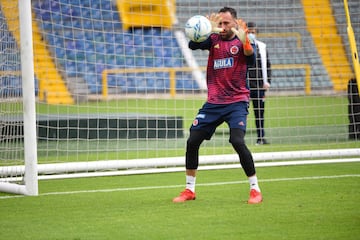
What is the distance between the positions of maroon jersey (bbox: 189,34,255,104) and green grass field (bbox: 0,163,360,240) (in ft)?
3.35

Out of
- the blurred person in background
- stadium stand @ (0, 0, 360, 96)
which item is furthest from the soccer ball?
the blurred person in background

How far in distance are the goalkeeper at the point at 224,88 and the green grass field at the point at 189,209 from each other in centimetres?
43

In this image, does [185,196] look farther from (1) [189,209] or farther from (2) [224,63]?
(2) [224,63]

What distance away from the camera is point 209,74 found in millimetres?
8258

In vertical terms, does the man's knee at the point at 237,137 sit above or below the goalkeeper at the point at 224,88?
below

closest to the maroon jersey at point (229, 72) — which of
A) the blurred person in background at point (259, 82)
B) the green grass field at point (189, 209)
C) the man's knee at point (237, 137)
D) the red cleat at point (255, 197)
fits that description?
the man's knee at point (237, 137)

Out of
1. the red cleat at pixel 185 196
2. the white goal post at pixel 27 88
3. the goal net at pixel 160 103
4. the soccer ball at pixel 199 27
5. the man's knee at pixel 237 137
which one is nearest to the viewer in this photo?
the soccer ball at pixel 199 27

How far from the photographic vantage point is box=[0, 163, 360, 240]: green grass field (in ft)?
20.7

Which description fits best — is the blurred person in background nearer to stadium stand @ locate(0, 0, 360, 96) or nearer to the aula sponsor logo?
stadium stand @ locate(0, 0, 360, 96)

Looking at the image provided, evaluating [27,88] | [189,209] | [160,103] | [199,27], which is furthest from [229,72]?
[160,103]

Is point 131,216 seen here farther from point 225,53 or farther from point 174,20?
point 174,20

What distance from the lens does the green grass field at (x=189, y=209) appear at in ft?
20.7

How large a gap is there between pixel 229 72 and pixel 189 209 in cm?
145

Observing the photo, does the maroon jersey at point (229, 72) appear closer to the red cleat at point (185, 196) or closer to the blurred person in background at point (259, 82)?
the red cleat at point (185, 196)
